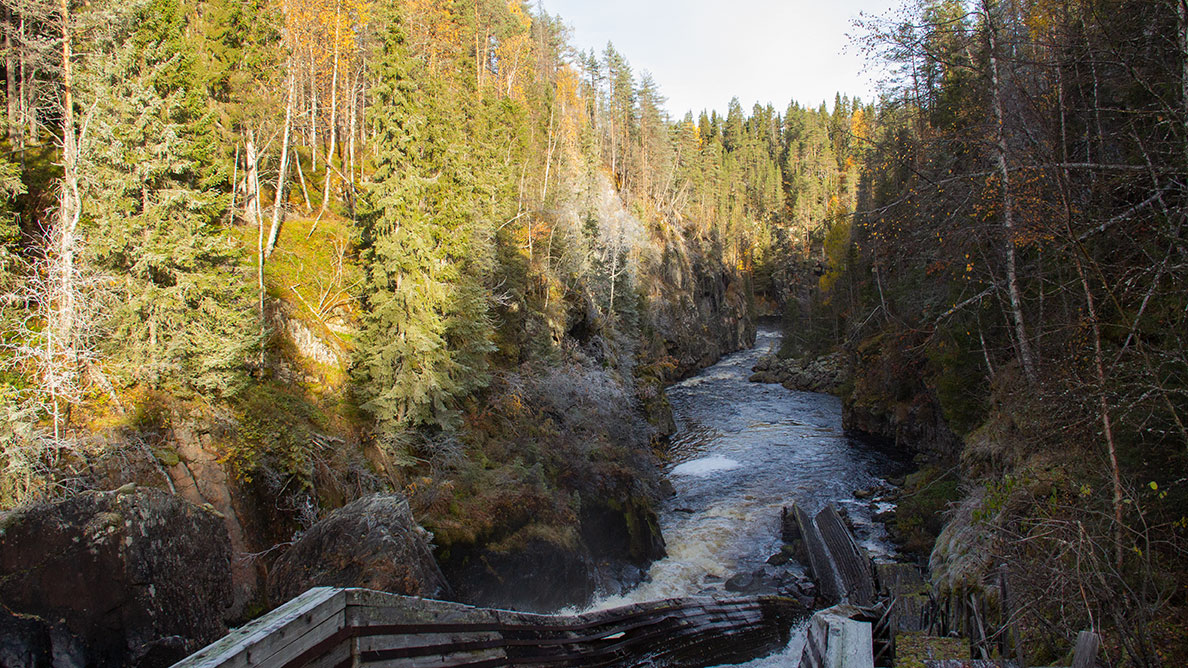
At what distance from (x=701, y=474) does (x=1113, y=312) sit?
1758 centimetres

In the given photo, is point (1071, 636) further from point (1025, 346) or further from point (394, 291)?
point (394, 291)

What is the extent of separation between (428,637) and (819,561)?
14.3m

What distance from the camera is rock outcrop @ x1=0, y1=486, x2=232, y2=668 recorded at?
526 cm

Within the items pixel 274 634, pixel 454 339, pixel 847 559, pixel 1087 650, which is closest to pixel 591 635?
pixel 274 634

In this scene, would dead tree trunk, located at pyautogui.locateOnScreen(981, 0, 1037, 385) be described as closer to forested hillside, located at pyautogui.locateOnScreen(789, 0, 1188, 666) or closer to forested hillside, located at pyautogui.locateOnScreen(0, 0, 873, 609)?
forested hillside, located at pyautogui.locateOnScreen(789, 0, 1188, 666)

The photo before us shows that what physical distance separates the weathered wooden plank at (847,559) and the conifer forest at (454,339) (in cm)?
194

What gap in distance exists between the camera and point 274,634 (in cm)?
317

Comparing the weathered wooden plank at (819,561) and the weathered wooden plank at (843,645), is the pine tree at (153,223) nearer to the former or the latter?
the weathered wooden plank at (843,645)

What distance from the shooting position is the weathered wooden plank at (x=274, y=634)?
9.57 ft

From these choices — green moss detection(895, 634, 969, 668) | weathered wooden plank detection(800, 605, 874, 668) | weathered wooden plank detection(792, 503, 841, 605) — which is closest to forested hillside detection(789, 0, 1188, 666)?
green moss detection(895, 634, 969, 668)

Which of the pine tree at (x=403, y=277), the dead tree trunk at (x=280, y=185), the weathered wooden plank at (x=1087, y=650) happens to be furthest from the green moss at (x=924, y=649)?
the dead tree trunk at (x=280, y=185)

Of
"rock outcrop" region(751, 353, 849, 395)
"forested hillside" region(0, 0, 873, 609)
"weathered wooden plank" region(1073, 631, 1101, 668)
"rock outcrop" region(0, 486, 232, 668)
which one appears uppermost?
"forested hillside" region(0, 0, 873, 609)

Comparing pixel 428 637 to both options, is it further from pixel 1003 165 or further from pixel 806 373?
pixel 806 373

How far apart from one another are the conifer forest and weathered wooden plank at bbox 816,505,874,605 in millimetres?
1942
